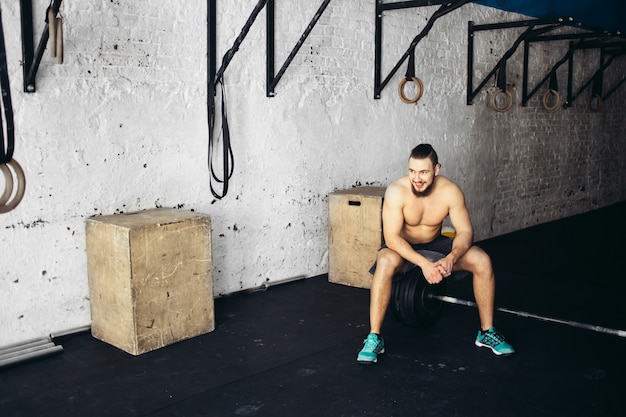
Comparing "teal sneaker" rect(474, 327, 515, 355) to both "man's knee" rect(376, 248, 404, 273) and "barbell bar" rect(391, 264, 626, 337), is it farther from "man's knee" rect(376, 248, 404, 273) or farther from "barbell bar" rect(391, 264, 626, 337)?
"man's knee" rect(376, 248, 404, 273)

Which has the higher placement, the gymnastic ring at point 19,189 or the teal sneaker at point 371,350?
the gymnastic ring at point 19,189

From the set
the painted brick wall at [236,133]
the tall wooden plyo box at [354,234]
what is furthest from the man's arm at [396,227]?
the painted brick wall at [236,133]

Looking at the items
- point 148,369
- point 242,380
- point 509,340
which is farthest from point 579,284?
point 148,369

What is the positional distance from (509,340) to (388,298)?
576 millimetres

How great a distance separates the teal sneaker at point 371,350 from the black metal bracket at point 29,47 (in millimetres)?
1624

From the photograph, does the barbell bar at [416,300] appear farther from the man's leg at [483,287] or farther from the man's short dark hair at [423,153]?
the man's short dark hair at [423,153]

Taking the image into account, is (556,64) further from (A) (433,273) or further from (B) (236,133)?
(A) (433,273)

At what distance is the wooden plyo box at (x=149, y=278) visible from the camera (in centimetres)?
240

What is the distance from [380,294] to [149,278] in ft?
3.00

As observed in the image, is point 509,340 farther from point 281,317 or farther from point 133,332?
point 133,332

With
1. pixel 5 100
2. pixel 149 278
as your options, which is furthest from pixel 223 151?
pixel 5 100

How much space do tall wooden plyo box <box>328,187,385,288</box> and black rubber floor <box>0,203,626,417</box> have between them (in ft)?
0.56

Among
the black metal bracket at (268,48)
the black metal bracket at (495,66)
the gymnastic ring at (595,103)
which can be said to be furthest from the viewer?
the gymnastic ring at (595,103)

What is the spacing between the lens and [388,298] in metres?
2.50
